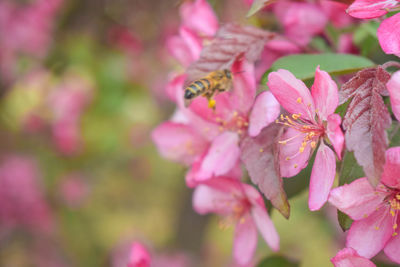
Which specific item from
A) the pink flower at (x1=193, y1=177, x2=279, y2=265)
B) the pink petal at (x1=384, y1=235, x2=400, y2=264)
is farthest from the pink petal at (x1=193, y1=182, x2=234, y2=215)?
the pink petal at (x1=384, y1=235, x2=400, y2=264)

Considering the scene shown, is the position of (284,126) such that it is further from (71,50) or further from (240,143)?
(71,50)

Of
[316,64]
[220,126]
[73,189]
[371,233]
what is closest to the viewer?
[371,233]

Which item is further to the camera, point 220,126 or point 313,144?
point 220,126

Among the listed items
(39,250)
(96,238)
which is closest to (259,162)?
(39,250)

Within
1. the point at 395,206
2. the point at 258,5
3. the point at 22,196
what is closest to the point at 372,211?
the point at 395,206

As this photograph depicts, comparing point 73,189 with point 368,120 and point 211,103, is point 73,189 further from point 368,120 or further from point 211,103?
point 368,120

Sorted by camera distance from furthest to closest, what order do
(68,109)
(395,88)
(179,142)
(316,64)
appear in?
(68,109) < (179,142) < (316,64) < (395,88)
